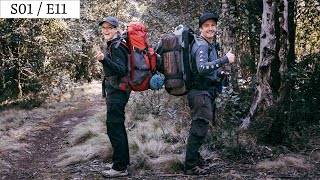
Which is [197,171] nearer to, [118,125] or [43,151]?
[118,125]

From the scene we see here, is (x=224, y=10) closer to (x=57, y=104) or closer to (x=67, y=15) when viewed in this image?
(x=67, y=15)

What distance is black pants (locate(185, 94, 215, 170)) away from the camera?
5242 mm

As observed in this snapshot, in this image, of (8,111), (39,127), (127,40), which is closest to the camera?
(127,40)

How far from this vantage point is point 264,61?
6.59 meters

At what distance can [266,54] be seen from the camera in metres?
6.56

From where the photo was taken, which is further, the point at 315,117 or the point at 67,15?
the point at 67,15

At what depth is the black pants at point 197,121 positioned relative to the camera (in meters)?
5.24

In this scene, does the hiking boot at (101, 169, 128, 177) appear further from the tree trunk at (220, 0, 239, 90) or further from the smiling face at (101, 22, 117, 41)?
the tree trunk at (220, 0, 239, 90)

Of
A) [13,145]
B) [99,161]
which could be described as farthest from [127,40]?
[13,145]

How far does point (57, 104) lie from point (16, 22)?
359cm

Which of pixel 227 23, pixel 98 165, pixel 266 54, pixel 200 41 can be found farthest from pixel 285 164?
pixel 227 23

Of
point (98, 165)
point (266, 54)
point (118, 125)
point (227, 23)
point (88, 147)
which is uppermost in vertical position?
point (227, 23)

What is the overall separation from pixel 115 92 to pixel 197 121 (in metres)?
1.21

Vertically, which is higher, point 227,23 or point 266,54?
point 227,23
